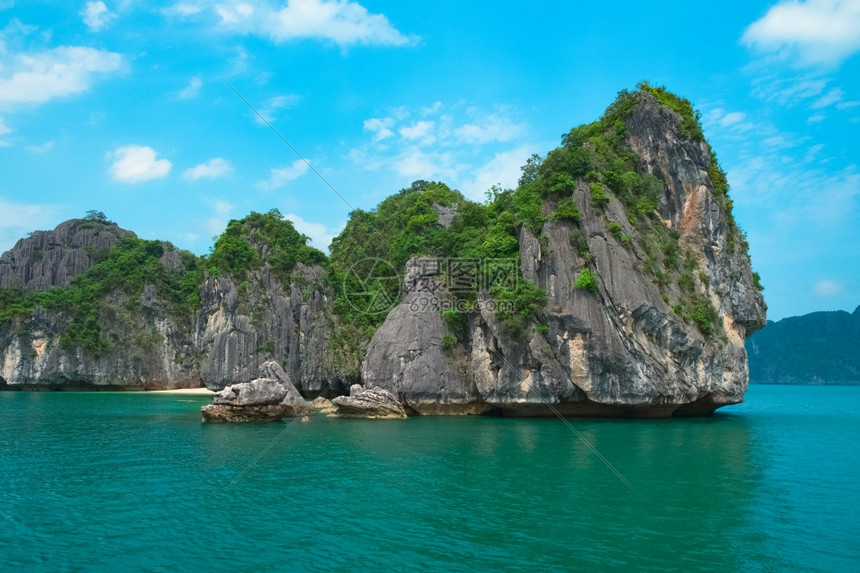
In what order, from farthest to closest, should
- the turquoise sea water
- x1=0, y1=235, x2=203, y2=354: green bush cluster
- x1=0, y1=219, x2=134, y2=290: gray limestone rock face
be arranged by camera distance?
1. x1=0, y1=219, x2=134, y2=290: gray limestone rock face
2. x1=0, y1=235, x2=203, y2=354: green bush cluster
3. the turquoise sea water

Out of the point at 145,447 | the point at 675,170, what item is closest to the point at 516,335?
the point at 675,170

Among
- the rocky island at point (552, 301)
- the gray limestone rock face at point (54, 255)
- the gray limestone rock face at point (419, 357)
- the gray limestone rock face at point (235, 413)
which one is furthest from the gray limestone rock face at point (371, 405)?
the gray limestone rock face at point (54, 255)

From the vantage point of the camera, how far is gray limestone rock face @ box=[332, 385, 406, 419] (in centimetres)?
3152

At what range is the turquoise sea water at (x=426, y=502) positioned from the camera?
424 inches

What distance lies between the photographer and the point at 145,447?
2195cm

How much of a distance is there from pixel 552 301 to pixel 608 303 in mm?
2888

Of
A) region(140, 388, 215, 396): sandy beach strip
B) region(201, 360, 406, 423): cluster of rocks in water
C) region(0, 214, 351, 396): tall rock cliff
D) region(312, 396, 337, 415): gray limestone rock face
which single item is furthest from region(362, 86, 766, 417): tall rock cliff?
region(140, 388, 215, 396): sandy beach strip

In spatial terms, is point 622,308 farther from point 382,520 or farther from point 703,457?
point 382,520

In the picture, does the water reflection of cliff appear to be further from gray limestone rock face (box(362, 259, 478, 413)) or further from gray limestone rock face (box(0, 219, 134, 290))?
gray limestone rock face (box(0, 219, 134, 290))

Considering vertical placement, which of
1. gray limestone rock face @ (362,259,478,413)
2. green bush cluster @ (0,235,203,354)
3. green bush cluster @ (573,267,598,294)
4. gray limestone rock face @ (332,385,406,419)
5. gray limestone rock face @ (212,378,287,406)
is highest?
green bush cluster @ (0,235,203,354)

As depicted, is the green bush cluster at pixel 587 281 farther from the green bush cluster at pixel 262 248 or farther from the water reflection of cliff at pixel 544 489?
the green bush cluster at pixel 262 248

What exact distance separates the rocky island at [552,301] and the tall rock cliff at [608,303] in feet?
0.30

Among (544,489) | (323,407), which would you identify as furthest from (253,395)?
(544,489)

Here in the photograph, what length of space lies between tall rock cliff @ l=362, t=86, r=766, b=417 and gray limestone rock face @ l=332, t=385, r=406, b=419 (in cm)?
105
